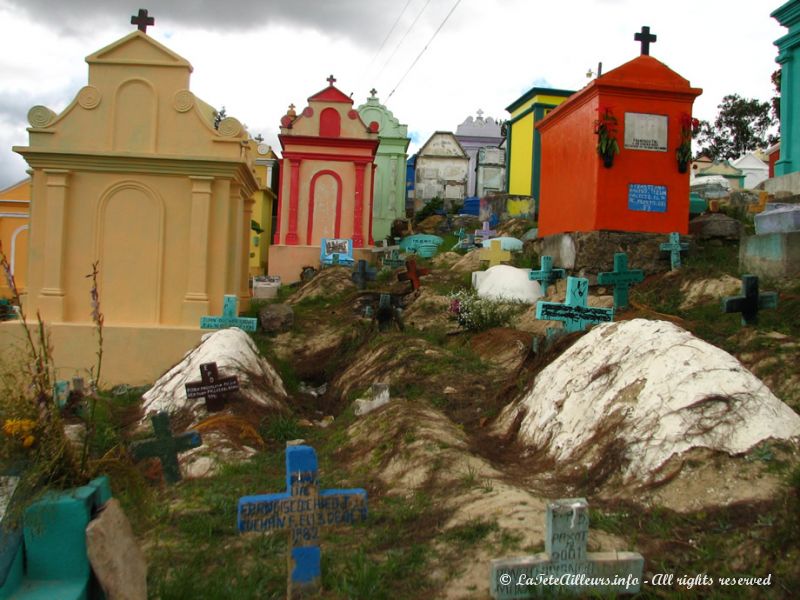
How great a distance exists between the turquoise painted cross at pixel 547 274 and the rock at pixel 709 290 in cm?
232

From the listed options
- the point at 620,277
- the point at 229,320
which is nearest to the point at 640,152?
the point at 620,277

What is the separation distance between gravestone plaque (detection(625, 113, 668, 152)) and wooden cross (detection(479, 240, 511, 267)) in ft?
13.0

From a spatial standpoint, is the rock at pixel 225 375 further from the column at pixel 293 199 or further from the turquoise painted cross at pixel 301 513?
the column at pixel 293 199

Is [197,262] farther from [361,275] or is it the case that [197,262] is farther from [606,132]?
[606,132]

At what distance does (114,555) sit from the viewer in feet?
10.4

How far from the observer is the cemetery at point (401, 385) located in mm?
3504

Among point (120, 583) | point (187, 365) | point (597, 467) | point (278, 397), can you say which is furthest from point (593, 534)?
point (187, 365)

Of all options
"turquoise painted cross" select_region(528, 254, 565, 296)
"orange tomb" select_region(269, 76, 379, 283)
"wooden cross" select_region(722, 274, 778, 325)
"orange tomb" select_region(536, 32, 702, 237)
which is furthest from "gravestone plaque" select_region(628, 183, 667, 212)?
"orange tomb" select_region(269, 76, 379, 283)

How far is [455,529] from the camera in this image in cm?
413

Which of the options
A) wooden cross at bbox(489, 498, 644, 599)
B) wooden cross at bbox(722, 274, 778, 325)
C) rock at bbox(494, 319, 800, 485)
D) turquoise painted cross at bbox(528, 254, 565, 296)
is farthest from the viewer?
turquoise painted cross at bbox(528, 254, 565, 296)

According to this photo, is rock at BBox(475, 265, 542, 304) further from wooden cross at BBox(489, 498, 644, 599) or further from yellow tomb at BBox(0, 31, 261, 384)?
wooden cross at BBox(489, 498, 644, 599)

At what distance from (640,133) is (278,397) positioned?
699 cm

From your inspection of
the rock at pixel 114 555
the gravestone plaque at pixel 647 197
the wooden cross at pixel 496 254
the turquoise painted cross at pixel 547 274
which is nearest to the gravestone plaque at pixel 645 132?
the gravestone plaque at pixel 647 197

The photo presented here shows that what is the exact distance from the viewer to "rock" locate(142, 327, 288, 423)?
8.21 meters
